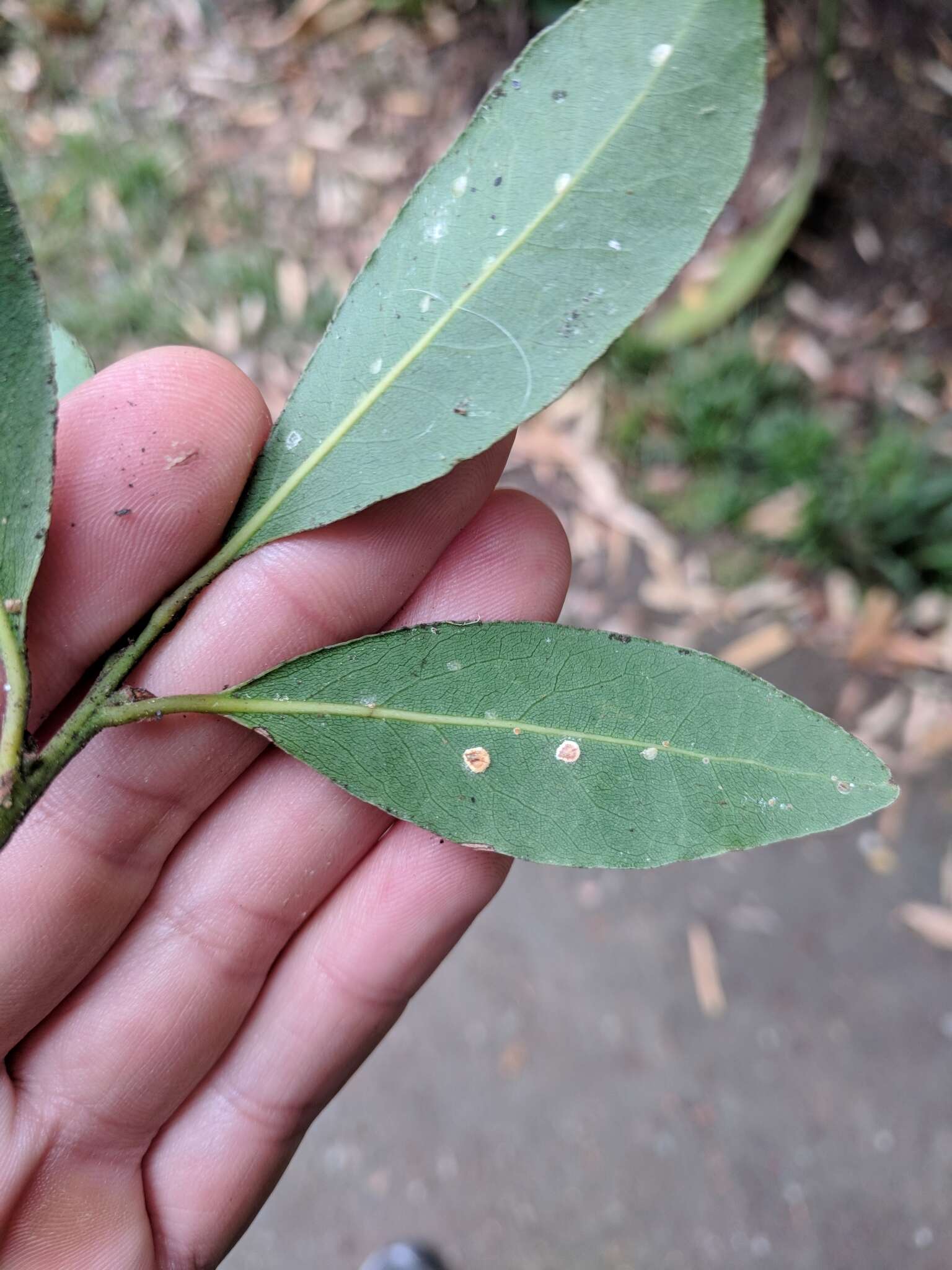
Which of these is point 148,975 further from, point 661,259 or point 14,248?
point 661,259

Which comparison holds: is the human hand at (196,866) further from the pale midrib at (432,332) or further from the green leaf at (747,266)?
the green leaf at (747,266)

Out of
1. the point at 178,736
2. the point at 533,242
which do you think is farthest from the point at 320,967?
the point at 533,242

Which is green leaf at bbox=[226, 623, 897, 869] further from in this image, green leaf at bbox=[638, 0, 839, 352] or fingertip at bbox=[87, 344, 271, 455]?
green leaf at bbox=[638, 0, 839, 352]

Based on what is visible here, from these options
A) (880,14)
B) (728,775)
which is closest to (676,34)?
(728,775)

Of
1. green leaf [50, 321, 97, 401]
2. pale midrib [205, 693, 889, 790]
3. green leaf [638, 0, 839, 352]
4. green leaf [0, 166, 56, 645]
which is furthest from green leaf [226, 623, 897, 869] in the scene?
green leaf [638, 0, 839, 352]

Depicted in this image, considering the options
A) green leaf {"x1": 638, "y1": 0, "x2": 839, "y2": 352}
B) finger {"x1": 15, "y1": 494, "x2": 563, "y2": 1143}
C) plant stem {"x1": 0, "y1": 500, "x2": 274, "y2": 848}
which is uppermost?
plant stem {"x1": 0, "y1": 500, "x2": 274, "y2": 848}

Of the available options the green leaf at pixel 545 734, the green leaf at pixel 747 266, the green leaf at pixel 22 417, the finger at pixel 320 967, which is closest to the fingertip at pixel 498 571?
the finger at pixel 320 967
